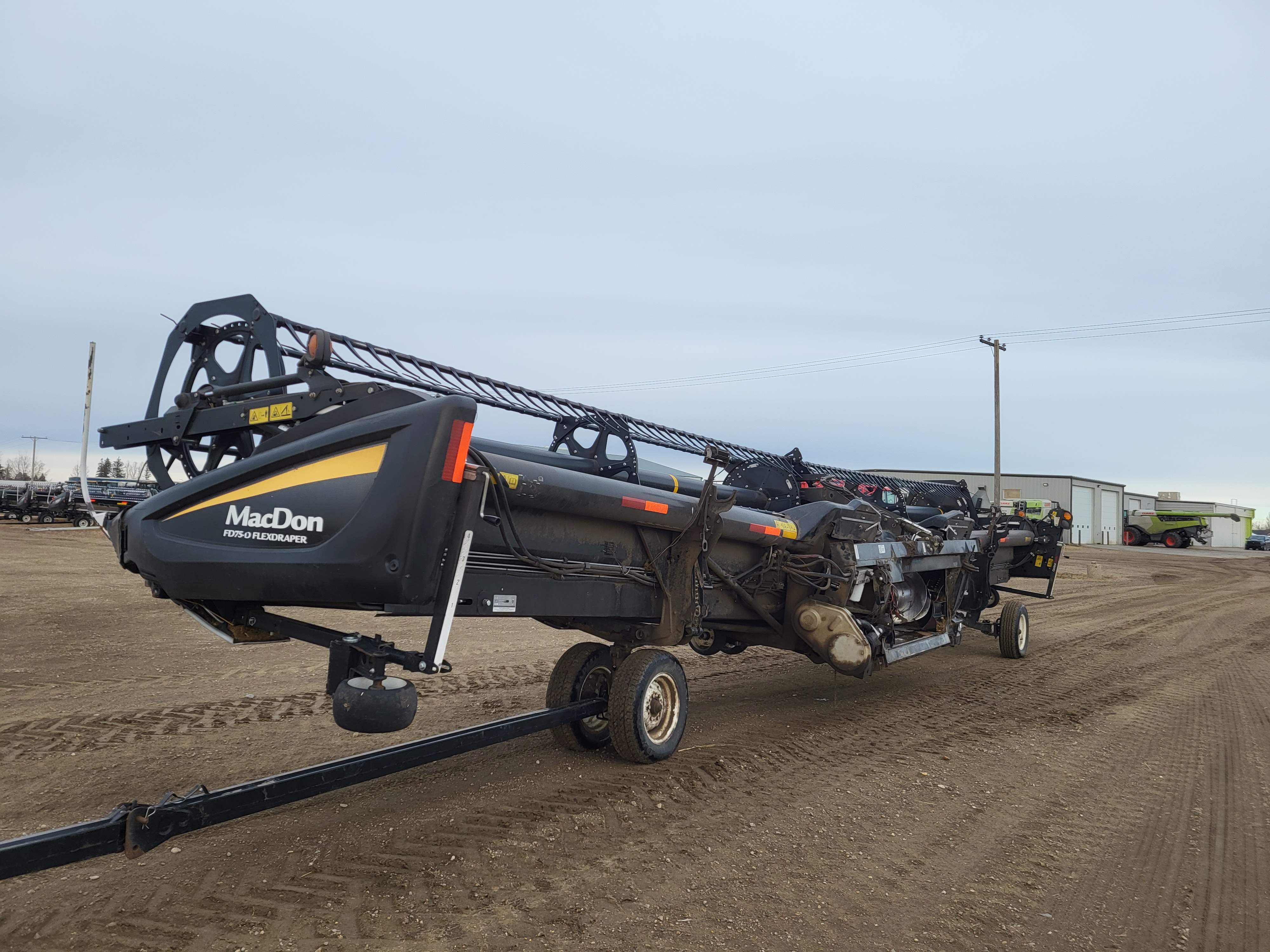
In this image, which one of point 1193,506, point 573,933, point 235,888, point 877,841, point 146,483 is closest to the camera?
point 573,933

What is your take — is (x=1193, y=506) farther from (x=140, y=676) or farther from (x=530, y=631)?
(x=140, y=676)

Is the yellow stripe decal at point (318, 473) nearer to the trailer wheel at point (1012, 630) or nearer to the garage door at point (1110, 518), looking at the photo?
the trailer wheel at point (1012, 630)

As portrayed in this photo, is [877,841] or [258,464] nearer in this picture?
[258,464]

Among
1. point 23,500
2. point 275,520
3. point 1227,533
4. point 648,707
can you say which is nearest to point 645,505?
point 648,707

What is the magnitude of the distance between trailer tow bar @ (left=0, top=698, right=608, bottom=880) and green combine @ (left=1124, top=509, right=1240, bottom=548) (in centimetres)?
5575

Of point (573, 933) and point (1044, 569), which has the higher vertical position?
point (1044, 569)

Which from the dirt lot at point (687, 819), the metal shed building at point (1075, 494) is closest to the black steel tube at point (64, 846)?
the dirt lot at point (687, 819)

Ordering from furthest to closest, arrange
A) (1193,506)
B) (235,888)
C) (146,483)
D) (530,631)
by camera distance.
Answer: (1193,506)
(530,631)
(146,483)
(235,888)

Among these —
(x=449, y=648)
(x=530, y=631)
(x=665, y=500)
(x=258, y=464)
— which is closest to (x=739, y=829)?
(x=665, y=500)

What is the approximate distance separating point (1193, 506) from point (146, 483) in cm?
8618

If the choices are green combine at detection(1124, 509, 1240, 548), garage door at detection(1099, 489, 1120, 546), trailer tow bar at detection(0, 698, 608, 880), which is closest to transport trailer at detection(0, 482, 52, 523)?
trailer tow bar at detection(0, 698, 608, 880)

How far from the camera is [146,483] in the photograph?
15.5 ft

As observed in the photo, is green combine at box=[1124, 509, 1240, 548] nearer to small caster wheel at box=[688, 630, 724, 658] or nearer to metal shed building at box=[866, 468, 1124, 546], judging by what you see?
metal shed building at box=[866, 468, 1124, 546]

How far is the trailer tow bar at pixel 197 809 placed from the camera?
2.77 m
